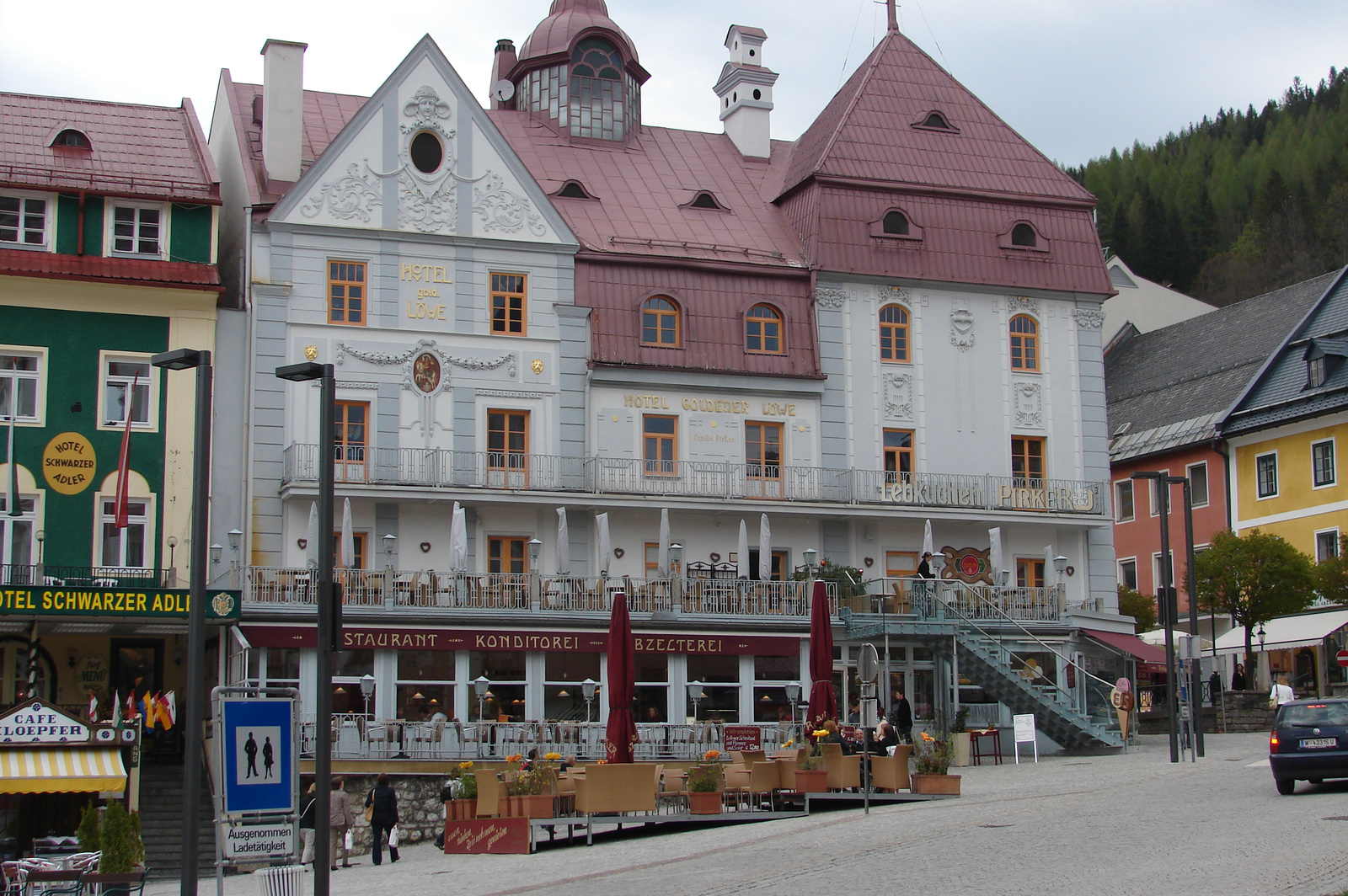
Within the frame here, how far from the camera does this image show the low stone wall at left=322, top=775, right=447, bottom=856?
33.7 meters

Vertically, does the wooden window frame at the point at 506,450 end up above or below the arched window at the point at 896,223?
below

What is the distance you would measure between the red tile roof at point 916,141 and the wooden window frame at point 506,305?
348 inches

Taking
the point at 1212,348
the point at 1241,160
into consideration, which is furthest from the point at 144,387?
the point at 1241,160

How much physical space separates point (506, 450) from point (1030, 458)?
14566 millimetres

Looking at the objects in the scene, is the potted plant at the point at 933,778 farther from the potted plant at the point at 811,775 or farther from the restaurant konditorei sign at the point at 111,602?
the restaurant konditorei sign at the point at 111,602

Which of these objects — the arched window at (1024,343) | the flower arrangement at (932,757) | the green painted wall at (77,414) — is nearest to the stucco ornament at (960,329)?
the arched window at (1024,343)

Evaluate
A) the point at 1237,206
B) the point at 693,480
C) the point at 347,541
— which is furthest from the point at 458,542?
the point at 1237,206

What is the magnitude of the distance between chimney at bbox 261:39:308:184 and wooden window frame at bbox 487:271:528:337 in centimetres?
559

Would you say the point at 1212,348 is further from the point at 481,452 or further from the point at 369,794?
the point at 369,794

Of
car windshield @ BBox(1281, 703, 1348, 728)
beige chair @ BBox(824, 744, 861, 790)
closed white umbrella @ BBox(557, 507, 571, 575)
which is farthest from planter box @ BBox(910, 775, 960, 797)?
closed white umbrella @ BBox(557, 507, 571, 575)

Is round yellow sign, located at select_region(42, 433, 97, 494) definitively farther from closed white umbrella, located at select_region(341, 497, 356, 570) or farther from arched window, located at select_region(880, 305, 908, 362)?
arched window, located at select_region(880, 305, 908, 362)

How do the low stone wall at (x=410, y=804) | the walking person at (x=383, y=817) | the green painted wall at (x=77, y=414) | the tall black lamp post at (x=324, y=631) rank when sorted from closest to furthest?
the tall black lamp post at (x=324, y=631) → the walking person at (x=383, y=817) → the low stone wall at (x=410, y=804) → the green painted wall at (x=77, y=414)

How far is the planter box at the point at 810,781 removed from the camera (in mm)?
27297

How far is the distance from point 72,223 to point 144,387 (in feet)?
13.6
